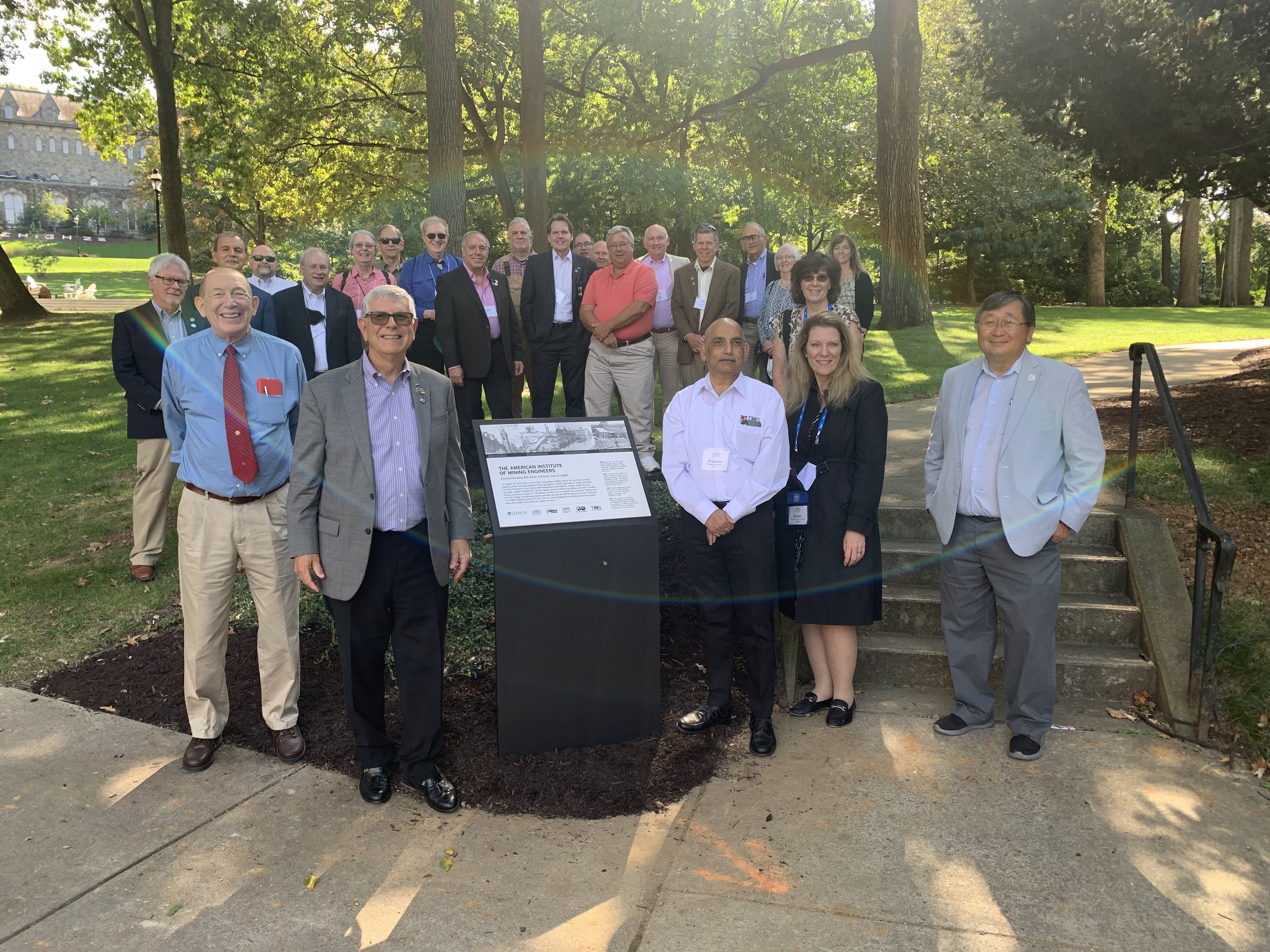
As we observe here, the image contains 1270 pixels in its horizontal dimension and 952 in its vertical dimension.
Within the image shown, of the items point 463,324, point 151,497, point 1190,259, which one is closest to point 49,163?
point 1190,259

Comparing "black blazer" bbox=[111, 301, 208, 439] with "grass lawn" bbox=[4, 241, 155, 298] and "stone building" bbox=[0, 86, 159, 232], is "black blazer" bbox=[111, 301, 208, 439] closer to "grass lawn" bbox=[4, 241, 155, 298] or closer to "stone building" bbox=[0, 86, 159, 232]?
"grass lawn" bbox=[4, 241, 155, 298]

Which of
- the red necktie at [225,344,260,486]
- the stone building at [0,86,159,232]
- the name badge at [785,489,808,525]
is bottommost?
the name badge at [785,489,808,525]

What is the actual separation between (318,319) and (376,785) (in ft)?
14.4

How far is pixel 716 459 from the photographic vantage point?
4418 mm

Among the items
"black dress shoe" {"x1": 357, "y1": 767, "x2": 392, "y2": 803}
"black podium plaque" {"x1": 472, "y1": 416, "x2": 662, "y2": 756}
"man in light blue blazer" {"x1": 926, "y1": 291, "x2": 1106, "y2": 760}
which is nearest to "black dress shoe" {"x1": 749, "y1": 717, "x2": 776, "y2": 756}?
"black podium plaque" {"x1": 472, "y1": 416, "x2": 662, "y2": 756}

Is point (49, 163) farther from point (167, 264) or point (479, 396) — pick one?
point (167, 264)

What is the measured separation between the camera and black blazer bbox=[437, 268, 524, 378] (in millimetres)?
7570

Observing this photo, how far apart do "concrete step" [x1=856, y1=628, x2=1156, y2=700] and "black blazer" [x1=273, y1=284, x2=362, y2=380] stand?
14.8ft

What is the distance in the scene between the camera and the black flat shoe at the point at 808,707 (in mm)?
4820

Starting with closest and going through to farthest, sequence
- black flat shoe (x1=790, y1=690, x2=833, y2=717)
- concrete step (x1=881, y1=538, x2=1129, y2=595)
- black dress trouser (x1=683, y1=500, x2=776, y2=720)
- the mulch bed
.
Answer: the mulch bed → black dress trouser (x1=683, y1=500, x2=776, y2=720) → black flat shoe (x1=790, y1=690, x2=833, y2=717) → concrete step (x1=881, y1=538, x2=1129, y2=595)

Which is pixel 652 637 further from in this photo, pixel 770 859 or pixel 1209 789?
pixel 1209 789

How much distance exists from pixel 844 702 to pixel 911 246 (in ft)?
49.3

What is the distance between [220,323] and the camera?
429 centimetres

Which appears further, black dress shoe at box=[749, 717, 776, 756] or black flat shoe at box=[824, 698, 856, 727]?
black flat shoe at box=[824, 698, 856, 727]
